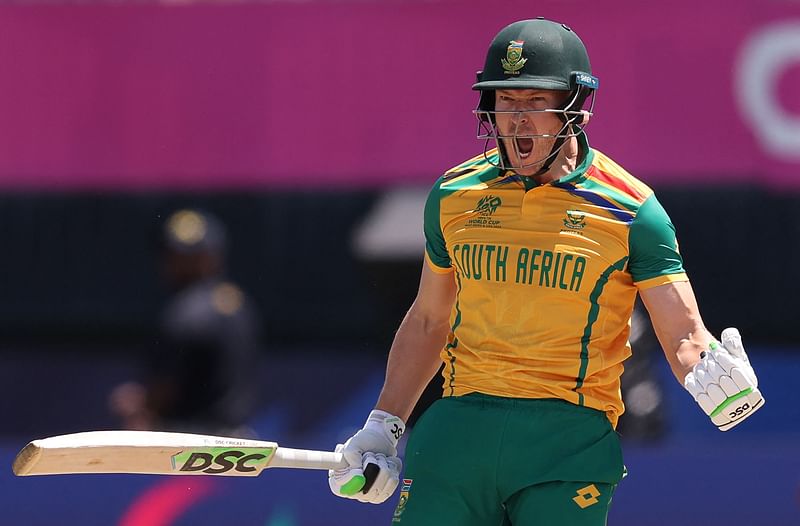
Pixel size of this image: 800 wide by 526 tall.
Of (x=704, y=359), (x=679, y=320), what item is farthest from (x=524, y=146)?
(x=704, y=359)

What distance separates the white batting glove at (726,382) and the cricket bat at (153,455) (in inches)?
37.4

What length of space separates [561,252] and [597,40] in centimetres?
475

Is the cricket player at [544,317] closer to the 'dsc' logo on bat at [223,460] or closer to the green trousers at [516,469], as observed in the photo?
the green trousers at [516,469]

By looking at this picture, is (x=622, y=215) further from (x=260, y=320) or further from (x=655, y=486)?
(x=260, y=320)

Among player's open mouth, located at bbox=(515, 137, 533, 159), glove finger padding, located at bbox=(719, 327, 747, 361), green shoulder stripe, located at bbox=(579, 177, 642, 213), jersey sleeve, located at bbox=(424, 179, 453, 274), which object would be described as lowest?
glove finger padding, located at bbox=(719, 327, 747, 361)

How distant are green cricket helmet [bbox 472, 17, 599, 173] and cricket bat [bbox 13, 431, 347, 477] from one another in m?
0.93

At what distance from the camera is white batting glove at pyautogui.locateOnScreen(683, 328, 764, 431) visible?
341cm

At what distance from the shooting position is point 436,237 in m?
3.85

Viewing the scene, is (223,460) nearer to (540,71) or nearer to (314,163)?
(540,71)

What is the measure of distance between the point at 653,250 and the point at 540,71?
513mm

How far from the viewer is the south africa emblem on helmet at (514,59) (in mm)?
3639

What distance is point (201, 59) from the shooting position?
8484 millimetres

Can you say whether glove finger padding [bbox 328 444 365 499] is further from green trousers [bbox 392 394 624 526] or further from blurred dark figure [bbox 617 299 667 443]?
blurred dark figure [bbox 617 299 667 443]

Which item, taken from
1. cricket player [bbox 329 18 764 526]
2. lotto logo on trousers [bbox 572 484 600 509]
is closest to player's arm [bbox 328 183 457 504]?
cricket player [bbox 329 18 764 526]
